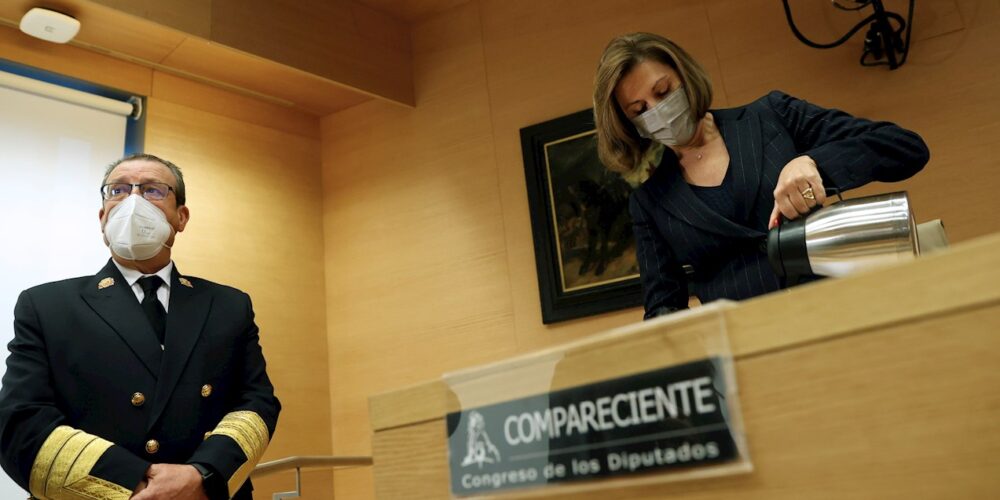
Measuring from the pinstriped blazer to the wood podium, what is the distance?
78 cm

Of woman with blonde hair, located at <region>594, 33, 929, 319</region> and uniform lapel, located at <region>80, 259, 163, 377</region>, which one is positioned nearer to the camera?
woman with blonde hair, located at <region>594, 33, 929, 319</region>

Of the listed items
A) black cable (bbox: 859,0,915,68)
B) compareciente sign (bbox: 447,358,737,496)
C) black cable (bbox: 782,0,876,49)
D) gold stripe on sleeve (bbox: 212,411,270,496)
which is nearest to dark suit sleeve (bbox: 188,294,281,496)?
gold stripe on sleeve (bbox: 212,411,270,496)

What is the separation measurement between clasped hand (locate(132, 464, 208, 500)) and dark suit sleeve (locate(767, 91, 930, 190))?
1.45 metres

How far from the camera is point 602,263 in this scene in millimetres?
3424

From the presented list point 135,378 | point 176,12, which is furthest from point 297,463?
point 176,12

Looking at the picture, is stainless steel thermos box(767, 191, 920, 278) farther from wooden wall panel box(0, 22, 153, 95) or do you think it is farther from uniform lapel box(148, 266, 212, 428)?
wooden wall panel box(0, 22, 153, 95)

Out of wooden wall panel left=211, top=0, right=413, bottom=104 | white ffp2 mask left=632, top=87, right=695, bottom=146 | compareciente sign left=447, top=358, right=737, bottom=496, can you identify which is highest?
wooden wall panel left=211, top=0, right=413, bottom=104

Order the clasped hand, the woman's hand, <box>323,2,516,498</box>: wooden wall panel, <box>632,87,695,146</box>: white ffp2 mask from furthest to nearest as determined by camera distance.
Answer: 1. <box>323,2,516,498</box>: wooden wall panel
2. the clasped hand
3. <box>632,87,695,146</box>: white ffp2 mask
4. the woman's hand

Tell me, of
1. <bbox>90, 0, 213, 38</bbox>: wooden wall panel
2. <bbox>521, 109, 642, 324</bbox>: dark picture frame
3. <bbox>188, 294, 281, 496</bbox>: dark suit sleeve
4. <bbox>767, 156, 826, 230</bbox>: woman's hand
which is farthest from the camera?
<bbox>521, 109, 642, 324</bbox>: dark picture frame

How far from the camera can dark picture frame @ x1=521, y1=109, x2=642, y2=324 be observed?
3393 mm

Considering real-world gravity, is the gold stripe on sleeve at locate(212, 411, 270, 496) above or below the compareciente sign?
above

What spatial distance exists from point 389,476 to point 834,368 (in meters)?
0.45

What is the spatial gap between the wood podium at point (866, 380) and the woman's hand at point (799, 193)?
53 centimetres

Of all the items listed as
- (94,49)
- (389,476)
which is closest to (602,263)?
(94,49)
